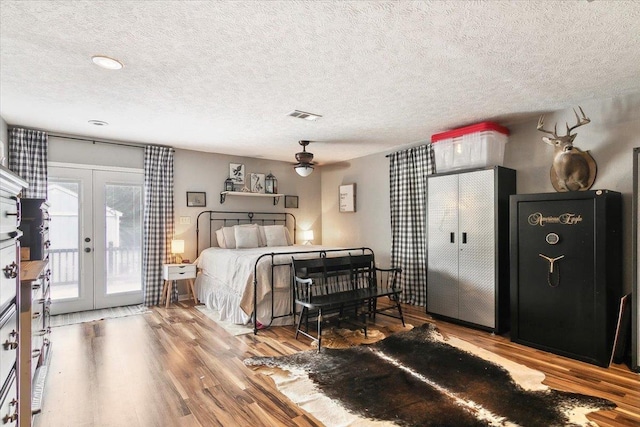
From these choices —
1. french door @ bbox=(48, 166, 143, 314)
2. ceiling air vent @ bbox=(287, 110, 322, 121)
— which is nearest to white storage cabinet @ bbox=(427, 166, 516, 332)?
ceiling air vent @ bbox=(287, 110, 322, 121)

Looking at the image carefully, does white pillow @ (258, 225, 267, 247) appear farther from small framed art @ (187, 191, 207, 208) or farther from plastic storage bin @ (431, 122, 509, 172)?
plastic storage bin @ (431, 122, 509, 172)

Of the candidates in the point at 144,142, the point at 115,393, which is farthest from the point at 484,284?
the point at 144,142

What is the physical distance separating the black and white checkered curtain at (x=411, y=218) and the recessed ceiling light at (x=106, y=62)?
3.83 m

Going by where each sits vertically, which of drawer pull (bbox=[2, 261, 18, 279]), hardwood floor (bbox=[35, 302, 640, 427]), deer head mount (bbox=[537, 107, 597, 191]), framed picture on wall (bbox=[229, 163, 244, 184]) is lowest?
hardwood floor (bbox=[35, 302, 640, 427])

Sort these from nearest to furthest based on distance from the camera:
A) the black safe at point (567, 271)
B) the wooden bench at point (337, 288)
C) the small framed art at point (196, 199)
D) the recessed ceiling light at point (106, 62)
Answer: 1. the recessed ceiling light at point (106, 62)
2. the black safe at point (567, 271)
3. the wooden bench at point (337, 288)
4. the small framed art at point (196, 199)

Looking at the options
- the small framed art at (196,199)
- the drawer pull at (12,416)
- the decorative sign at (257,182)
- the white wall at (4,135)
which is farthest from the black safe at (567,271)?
the white wall at (4,135)

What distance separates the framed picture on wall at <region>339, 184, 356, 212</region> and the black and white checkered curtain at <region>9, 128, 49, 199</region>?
14.6 ft

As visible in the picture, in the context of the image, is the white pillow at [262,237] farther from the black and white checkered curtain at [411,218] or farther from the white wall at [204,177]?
the black and white checkered curtain at [411,218]

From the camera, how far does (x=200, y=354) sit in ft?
10.6

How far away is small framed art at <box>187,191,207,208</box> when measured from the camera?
18.2 ft

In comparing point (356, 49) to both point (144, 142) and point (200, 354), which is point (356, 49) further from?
point (144, 142)

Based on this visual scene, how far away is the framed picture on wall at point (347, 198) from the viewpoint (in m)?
6.25

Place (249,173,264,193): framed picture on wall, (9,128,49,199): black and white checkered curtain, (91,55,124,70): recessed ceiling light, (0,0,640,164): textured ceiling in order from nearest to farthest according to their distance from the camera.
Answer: (0,0,640,164): textured ceiling < (91,55,124,70): recessed ceiling light < (9,128,49,199): black and white checkered curtain < (249,173,264,193): framed picture on wall

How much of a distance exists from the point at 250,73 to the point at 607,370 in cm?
385
